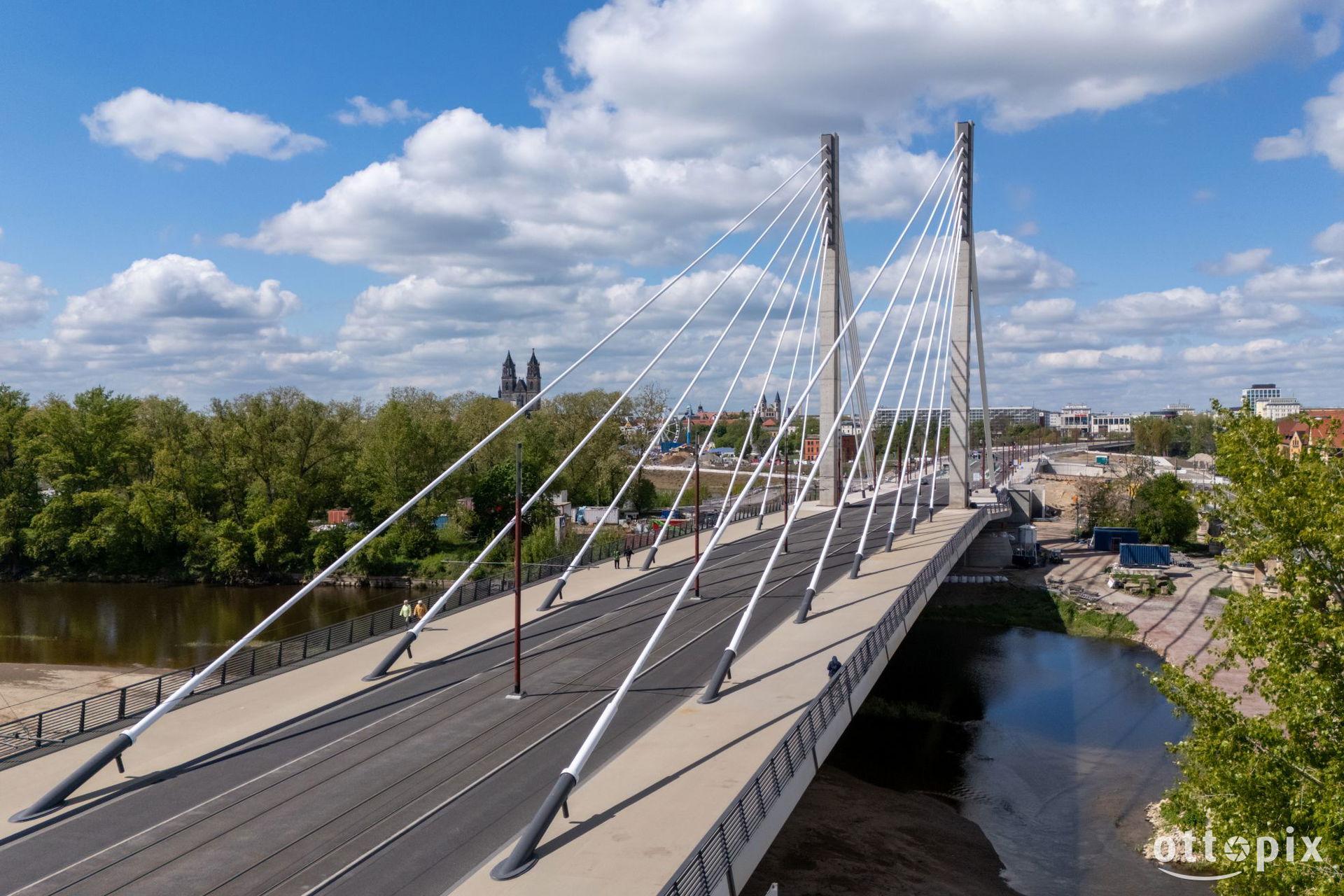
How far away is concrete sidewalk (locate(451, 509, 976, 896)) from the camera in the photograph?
12391 mm

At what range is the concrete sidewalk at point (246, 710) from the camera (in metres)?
16.0

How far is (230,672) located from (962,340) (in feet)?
139

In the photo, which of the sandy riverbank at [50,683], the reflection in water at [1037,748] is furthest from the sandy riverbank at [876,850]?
the sandy riverbank at [50,683]

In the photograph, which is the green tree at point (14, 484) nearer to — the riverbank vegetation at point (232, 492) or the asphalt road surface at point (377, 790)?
the riverbank vegetation at point (232, 492)

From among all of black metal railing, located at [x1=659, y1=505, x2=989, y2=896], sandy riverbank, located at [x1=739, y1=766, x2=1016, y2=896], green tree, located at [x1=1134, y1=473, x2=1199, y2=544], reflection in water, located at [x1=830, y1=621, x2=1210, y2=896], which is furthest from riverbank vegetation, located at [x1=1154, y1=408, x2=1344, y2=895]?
green tree, located at [x1=1134, y1=473, x2=1199, y2=544]

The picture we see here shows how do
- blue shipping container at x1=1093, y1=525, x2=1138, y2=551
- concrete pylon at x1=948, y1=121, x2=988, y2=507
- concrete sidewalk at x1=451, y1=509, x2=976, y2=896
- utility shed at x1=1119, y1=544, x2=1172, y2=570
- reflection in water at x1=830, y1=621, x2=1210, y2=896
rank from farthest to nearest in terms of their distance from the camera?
blue shipping container at x1=1093, y1=525, x2=1138, y2=551 < utility shed at x1=1119, y1=544, x2=1172, y2=570 < concrete pylon at x1=948, y1=121, x2=988, y2=507 < reflection in water at x1=830, y1=621, x2=1210, y2=896 < concrete sidewalk at x1=451, y1=509, x2=976, y2=896

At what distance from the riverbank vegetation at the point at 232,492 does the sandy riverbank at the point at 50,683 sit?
806 inches

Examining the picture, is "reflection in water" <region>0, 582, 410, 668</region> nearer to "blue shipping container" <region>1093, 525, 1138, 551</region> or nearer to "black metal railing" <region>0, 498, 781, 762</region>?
"black metal railing" <region>0, 498, 781, 762</region>

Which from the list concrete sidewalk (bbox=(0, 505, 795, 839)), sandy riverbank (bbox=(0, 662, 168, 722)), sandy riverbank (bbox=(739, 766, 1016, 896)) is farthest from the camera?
sandy riverbank (bbox=(0, 662, 168, 722))

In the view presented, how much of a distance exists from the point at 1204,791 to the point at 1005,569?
4921cm

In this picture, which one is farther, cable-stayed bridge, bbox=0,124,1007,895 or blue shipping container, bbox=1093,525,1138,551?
blue shipping container, bbox=1093,525,1138,551

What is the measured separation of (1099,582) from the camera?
5588cm

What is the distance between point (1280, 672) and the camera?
11586 millimetres

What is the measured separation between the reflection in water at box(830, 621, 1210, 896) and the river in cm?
6
